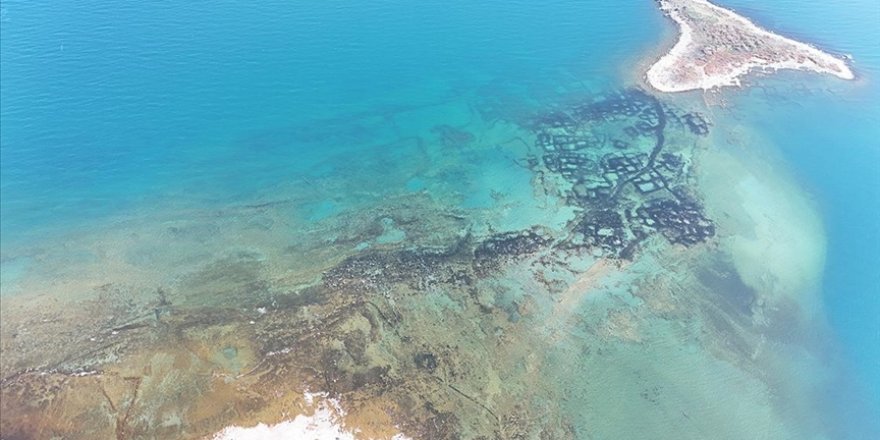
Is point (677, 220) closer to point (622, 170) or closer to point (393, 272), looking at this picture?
point (622, 170)

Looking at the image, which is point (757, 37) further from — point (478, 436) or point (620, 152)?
point (478, 436)

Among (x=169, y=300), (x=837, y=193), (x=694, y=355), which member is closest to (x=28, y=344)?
(x=169, y=300)

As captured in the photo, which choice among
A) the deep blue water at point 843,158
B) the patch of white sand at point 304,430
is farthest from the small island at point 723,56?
the patch of white sand at point 304,430

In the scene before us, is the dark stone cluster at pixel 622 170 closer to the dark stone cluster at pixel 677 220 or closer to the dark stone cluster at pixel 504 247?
the dark stone cluster at pixel 677 220

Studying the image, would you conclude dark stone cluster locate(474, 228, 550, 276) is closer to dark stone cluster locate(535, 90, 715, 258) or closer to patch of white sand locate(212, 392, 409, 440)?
dark stone cluster locate(535, 90, 715, 258)

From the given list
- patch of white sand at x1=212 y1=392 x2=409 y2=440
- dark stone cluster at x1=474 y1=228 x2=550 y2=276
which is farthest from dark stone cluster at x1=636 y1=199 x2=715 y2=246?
patch of white sand at x1=212 y1=392 x2=409 y2=440
